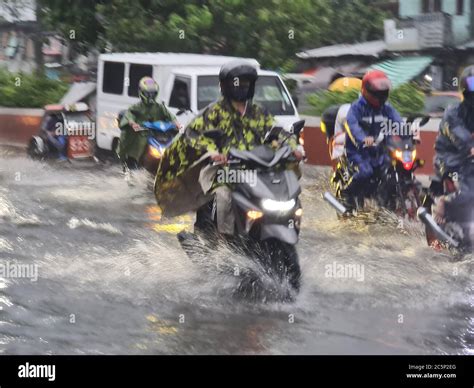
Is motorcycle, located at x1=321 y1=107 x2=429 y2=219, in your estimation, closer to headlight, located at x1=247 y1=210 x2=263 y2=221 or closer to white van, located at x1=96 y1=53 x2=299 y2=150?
white van, located at x1=96 y1=53 x2=299 y2=150

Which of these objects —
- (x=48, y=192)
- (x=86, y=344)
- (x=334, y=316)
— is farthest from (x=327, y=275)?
(x=48, y=192)

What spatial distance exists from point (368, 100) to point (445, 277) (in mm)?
1525

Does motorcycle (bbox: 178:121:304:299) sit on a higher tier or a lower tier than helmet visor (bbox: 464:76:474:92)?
lower

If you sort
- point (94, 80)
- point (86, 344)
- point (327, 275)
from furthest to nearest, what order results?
point (94, 80) → point (327, 275) → point (86, 344)

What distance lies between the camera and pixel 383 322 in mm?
6883

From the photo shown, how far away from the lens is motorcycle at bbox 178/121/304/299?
657cm

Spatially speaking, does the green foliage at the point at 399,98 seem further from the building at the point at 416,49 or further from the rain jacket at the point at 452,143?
the rain jacket at the point at 452,143

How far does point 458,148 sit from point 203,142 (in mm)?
1931

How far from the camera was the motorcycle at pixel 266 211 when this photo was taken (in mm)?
6574

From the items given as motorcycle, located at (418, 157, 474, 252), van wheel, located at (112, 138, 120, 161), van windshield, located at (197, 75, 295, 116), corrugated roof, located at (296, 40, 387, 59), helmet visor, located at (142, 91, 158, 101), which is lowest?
motorcycle, located at (418, 157, 474, 252)

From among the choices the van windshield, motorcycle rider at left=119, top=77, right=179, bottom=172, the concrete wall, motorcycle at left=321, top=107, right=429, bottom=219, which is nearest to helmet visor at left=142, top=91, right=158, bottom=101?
motorcycle rider at left=119, top=77, right=179, bottom=172

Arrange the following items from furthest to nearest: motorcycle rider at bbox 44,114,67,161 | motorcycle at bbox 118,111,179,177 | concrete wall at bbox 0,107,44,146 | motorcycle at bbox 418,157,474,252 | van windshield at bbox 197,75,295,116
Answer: motorcycle at bbox 118,111,179,177 → motorcycle rider at bbox 44,114,67,161 → concrete wall at bbox 0,107,44,146 → van windshield at bbox 197,75,295,116 → motorcycle at bbox 418,157,474,252

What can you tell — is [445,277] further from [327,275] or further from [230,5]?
[230,5]

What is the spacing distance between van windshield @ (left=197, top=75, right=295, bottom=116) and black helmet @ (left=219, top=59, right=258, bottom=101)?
0.84 meters
